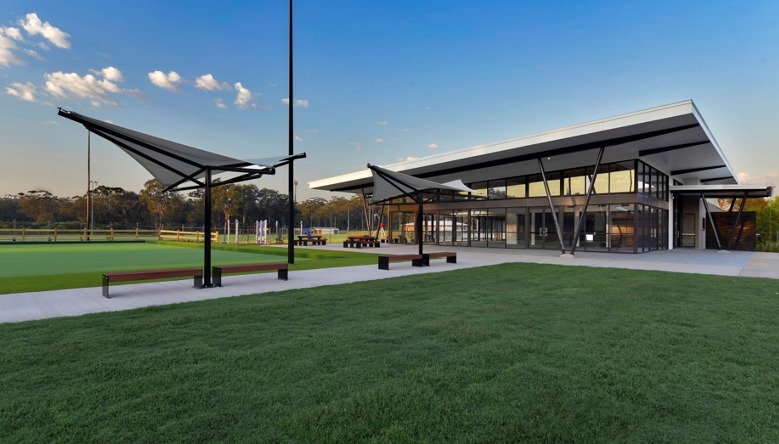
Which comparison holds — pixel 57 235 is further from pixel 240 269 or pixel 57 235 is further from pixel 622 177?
pixel 622 177

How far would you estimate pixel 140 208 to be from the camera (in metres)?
66.9

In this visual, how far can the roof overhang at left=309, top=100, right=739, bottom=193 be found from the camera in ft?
48.0

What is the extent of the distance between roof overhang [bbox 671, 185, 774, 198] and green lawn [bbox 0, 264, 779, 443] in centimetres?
2009

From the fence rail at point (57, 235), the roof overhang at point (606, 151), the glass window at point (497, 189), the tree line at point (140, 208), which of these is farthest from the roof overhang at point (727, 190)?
the fence rail at point (57, 235)

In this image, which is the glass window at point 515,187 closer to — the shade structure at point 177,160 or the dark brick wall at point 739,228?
the dark brick wall at point 739,228

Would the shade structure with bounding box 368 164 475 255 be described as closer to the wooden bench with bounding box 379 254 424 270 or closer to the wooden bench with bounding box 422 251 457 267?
the wooden bench with bounding box 422 251 457 267

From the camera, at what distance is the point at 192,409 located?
293 cm

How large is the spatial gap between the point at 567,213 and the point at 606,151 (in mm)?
4275

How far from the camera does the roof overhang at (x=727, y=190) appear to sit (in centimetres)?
2181

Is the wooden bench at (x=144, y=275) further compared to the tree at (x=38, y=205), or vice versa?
the tree at (x=38, y=205)

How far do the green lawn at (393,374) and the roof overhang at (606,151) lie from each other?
9953mm

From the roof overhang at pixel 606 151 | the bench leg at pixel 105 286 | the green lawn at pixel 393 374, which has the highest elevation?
the roof overhang at pixel 606 151

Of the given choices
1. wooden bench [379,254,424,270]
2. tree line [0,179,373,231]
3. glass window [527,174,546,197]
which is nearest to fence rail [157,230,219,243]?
tree line [0,179,373,231]

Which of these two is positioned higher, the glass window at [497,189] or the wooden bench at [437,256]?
the glass window at [497,189]
